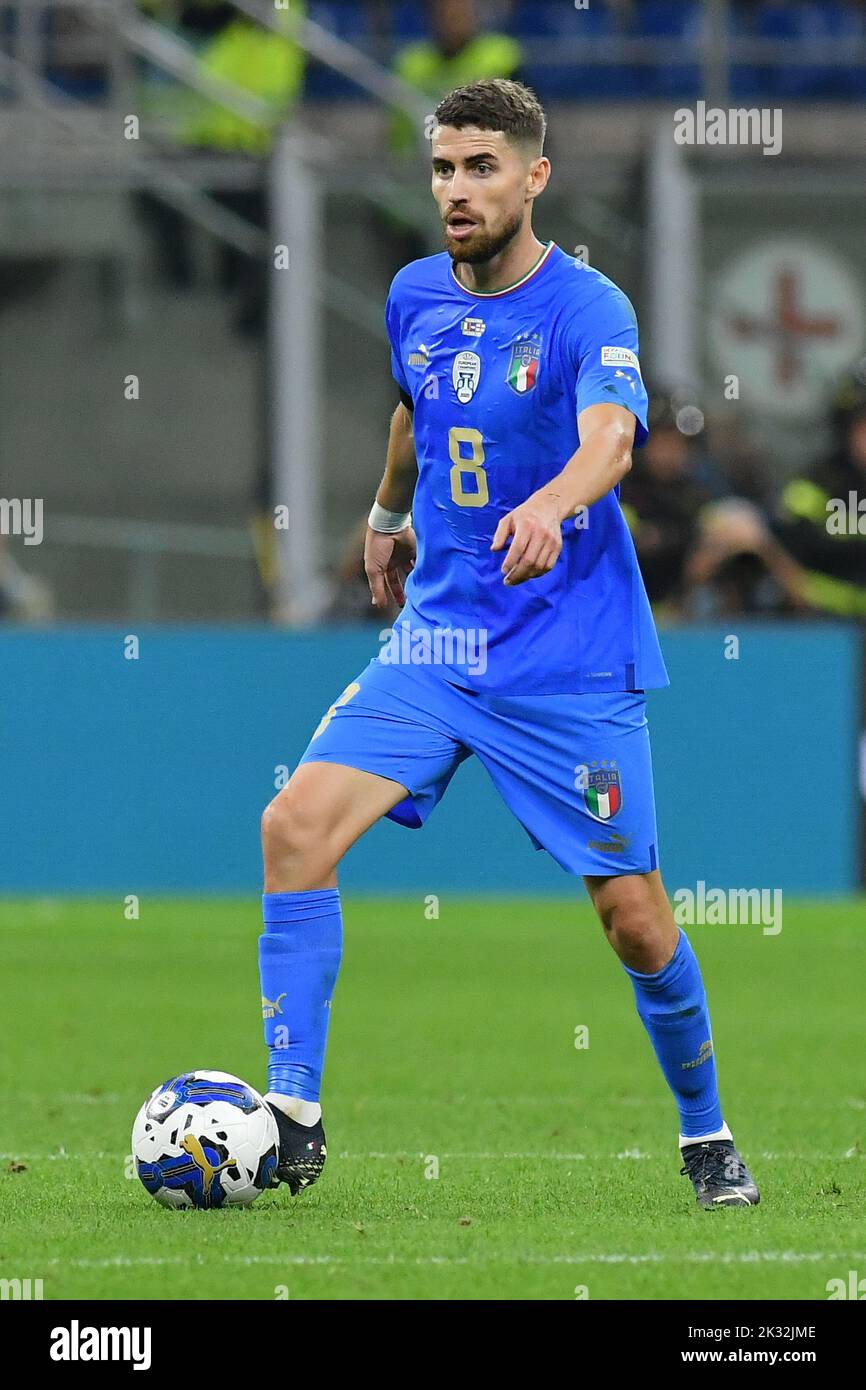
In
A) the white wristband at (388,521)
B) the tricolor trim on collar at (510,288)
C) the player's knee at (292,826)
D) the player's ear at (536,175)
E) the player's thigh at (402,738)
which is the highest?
the player's ear at (536,175)

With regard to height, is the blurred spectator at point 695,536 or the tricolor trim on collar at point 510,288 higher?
the blurred spectator at point 695,536

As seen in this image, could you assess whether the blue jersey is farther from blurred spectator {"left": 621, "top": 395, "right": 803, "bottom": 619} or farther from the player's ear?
blurred spectator {"left": 621, "top": 395, "right": 803, "bottom": 619}

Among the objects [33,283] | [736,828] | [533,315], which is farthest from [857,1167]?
[33,283]

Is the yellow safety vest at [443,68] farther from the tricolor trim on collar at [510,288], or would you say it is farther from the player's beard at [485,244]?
the player's beard at [485,244]

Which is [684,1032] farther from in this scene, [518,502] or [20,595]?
[20,595]

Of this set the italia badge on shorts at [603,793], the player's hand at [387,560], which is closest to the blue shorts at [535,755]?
the italia badge on shorts at [603,793]

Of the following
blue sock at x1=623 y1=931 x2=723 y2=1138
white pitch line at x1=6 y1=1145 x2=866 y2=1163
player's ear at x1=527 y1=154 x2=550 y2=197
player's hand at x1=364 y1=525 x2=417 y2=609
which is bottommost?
white pitch line at x1=6 y1=1145 x2=866 y2=1163

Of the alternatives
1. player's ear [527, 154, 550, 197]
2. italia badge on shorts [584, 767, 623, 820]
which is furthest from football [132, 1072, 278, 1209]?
player's ear [527, 154, 550, 197]

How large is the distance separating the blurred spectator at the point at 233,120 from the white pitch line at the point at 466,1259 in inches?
442

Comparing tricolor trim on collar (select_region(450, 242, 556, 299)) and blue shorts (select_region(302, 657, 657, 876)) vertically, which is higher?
tricolor trim on collar (select_region(450, 242, 556, 299))

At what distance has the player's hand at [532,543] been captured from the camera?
17.1 ft

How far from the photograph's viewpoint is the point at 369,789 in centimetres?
583

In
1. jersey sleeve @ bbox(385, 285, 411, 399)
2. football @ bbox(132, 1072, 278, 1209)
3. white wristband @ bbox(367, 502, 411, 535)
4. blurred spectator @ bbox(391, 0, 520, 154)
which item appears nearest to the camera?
football @ bbox(132, 1072, 278, 1209)

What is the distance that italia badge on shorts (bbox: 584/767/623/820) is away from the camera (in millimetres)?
5848
